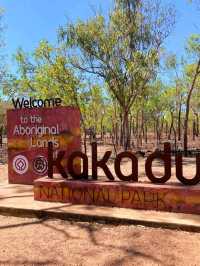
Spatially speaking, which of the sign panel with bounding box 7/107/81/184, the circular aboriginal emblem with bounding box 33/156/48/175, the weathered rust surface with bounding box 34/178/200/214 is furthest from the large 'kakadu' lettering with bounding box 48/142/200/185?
the circular aboriginal emblem with bounding box 33/156/48/175

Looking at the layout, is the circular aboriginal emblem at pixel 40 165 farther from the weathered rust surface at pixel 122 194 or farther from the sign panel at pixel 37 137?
the weathered rust surface at pixel 122 194

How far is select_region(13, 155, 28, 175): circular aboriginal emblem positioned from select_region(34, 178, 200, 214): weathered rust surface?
7.28ft

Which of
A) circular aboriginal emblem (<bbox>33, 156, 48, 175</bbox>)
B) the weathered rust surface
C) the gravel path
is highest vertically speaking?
circular aboriginal emblem (<bbox>33, 156, 48, 175</bbox>)

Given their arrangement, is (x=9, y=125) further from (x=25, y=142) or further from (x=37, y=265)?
(x=37, y=265)

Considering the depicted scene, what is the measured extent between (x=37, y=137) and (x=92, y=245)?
4.85 meters

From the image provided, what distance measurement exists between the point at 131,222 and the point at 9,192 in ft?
11.1

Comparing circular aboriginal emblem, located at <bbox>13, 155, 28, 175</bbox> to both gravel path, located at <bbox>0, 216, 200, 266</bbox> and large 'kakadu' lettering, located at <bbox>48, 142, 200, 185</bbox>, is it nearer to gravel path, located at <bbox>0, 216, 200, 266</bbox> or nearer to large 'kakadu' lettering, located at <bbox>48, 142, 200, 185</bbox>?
large 'kakadu' lettering, located at <bbox>48, 142, 200, 185</bbox>

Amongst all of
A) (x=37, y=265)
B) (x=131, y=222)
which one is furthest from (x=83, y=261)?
(x=131, y=222)

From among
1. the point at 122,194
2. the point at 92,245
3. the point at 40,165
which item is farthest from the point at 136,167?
the point at 40,165

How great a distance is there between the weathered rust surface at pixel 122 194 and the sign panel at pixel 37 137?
186 cm

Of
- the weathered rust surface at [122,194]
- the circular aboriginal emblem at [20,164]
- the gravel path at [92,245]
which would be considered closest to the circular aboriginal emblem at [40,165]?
the circular aboriginal emblem at [20,164]

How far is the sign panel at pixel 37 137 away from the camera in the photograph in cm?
945

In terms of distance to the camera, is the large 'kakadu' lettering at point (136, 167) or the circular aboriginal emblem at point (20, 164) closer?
the large 'kakadu' lettering at point (136, 167)

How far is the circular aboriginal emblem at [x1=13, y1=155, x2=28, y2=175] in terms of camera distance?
9922mm
